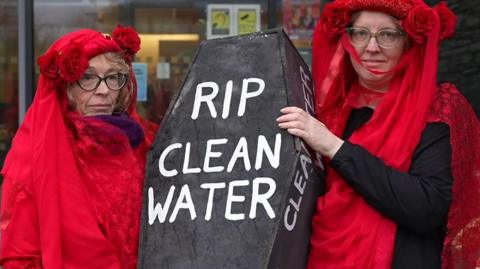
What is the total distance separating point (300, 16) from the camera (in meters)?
5.84

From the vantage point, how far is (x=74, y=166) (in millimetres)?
2223

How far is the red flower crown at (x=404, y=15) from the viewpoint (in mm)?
2246

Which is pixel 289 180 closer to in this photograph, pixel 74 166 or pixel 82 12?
pixel 74 166

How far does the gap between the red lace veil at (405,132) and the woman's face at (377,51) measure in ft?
0.06

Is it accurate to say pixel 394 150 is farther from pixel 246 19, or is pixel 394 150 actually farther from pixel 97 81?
pixel 246 19

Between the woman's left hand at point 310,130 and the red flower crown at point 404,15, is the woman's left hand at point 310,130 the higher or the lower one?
the lower one

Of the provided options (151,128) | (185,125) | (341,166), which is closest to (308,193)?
(341,166)

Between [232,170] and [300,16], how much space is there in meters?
3.86

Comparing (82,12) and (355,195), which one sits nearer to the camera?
(355,195)

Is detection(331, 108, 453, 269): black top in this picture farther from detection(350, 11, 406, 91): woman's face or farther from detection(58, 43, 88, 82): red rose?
detection(58, 43, 88, 82): red rose

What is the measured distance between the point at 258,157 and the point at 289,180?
0.39 ft

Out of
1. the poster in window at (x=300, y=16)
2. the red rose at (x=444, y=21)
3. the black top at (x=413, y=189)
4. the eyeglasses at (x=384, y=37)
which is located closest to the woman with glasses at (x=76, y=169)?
the black top at (x=413, y=189)

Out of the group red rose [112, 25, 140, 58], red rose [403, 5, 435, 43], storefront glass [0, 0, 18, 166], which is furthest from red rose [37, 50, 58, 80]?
storefront glass [0, 0, 18, 166]

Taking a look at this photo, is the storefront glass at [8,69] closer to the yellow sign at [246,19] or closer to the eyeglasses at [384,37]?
the yellow sign at [246,19]
